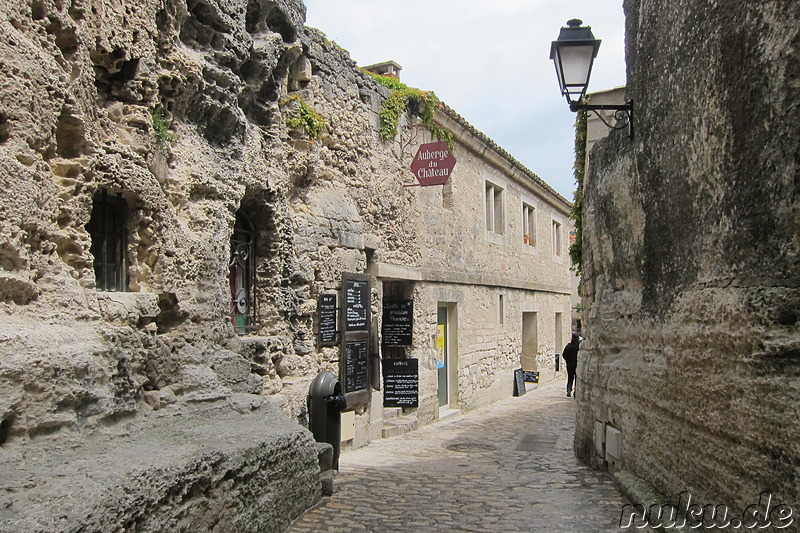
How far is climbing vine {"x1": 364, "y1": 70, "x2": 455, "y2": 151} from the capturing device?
9.66 metres

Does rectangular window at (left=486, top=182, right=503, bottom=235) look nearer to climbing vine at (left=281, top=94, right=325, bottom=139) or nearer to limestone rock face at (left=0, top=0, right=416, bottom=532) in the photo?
climbing vine at (left=281, top=94, right=325, bottom=139)

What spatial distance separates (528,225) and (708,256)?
13442 millimetres

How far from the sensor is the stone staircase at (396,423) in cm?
942

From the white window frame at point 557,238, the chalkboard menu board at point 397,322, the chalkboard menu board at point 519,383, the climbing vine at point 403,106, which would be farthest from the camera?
the white window frame at point 557,238

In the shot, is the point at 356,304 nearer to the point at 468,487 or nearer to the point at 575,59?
the point at 468,487

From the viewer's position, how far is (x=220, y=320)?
17.9 feet

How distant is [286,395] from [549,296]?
1252 centimetres

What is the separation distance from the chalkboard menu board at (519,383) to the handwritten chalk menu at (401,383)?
20.5 ft

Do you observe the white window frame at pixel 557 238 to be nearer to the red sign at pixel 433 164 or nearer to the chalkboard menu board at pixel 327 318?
the red sign at pixel 433 164

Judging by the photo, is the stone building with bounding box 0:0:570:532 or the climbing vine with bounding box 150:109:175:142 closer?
the stone building with bounding box 0:0:570:532

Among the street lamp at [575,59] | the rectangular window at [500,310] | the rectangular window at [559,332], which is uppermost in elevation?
the street lamp at [575,59]

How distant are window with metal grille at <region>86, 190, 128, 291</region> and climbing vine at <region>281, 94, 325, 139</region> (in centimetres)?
293

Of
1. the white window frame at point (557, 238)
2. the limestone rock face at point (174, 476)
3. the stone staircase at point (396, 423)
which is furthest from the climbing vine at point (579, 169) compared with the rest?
the white window frame at point (557, 238)

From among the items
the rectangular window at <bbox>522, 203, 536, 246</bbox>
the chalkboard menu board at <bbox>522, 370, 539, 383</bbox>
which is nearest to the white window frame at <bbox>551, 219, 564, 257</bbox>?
the rectangular window at <bbox>522, 203, 536, 246</bbox>
